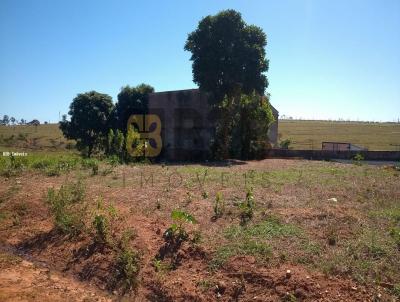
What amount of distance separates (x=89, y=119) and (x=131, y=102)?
4.98m

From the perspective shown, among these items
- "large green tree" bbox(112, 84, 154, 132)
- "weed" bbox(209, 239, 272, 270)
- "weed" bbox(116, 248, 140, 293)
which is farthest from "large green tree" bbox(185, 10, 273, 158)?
"weed" bbox(116, 248, 140, 293)

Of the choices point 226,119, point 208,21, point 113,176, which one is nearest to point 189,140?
point 226,119

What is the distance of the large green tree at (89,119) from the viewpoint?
29156 millimetres

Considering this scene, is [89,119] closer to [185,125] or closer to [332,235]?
[185,125]

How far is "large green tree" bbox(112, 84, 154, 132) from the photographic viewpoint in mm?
25984

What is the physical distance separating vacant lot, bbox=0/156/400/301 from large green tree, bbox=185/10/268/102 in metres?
9.53

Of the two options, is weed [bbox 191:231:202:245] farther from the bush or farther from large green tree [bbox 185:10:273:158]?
large green tree [bbox 185:10:273:158]

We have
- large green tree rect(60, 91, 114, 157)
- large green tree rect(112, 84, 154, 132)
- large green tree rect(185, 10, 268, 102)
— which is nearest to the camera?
large green tree rect(185, 10, 268, 102)

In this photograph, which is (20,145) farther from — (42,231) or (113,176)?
(42,231)

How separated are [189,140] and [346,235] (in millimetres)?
16607

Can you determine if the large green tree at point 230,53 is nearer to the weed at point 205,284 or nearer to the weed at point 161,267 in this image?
the weed at point 161,267

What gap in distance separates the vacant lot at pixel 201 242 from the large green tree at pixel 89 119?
1970 cm

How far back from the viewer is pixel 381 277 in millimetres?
5090

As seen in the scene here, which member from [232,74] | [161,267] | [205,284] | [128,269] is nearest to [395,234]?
[205,284]
